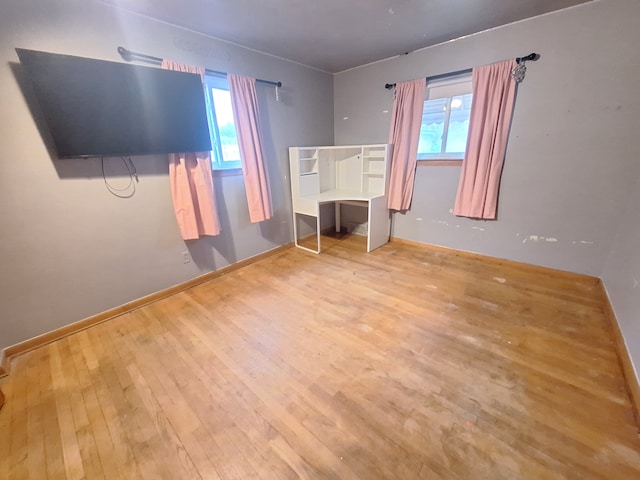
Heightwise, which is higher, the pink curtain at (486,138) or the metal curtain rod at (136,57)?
the metal curtain rod at (136,57)

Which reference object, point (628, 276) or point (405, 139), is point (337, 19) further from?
point (628, 276)

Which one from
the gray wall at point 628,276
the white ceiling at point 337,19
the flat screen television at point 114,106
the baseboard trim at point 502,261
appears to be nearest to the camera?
the gray wall at point 628,276

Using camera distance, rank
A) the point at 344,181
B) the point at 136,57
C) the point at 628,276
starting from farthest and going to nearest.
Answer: the point at 344,181
the point at 136,57
the point at 628,276

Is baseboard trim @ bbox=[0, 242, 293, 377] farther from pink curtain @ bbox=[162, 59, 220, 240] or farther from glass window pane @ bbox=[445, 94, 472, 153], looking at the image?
glass window pane @ bbox=[445, 94, 472, 153]

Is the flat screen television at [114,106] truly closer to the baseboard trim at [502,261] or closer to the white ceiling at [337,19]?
the white ceiling at [337,19]

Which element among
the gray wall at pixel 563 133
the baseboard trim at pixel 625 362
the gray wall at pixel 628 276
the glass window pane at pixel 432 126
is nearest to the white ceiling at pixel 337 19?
the gray wall at pixel 563 133

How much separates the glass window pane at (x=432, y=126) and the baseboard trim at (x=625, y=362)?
2181 mm

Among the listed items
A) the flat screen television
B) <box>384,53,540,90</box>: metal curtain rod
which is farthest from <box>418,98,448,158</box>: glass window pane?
the flat screen television

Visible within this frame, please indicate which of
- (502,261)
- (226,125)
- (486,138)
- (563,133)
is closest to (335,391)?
(502,261)

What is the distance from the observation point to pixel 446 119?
298 cm

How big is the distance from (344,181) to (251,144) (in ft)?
5.71

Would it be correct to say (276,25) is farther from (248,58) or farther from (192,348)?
(192,348)

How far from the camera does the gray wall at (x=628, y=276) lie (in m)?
1.57

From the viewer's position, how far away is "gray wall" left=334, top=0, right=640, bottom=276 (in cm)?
210
